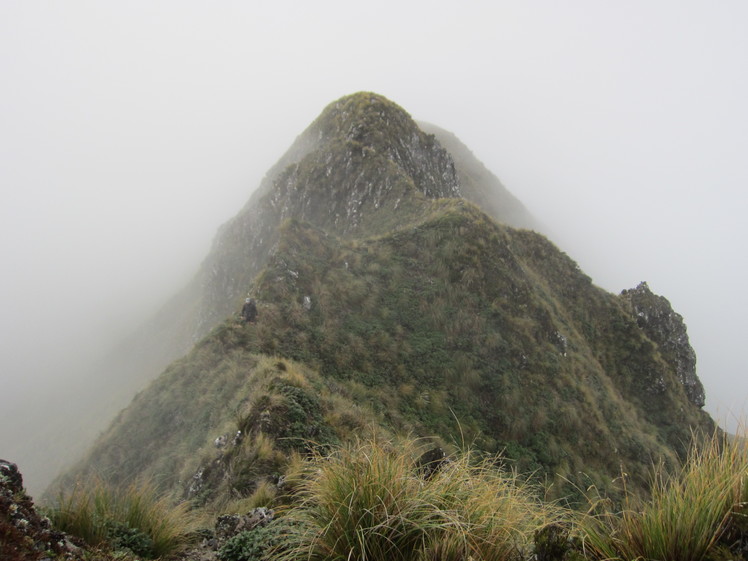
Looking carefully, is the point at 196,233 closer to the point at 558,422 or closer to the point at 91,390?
the point at 91,390

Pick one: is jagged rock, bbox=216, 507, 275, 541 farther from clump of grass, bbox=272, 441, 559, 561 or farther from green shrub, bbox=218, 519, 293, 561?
clump of grass, bbox=272, 441, 559, 561

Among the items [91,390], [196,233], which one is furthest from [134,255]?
[91,390]

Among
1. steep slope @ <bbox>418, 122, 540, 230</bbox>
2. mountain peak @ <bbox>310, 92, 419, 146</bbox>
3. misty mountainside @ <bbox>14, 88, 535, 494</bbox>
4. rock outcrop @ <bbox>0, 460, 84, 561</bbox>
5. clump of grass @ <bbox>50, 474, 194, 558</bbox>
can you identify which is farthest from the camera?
steep slope @ <bbox>418, 122, 540, 230</bbox>

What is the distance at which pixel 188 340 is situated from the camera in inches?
1382

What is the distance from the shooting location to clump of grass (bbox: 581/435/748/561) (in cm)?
230

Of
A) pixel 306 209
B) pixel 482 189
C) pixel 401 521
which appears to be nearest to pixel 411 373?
pixel 401 521

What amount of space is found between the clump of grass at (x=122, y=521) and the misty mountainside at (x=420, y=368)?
4.97 ft

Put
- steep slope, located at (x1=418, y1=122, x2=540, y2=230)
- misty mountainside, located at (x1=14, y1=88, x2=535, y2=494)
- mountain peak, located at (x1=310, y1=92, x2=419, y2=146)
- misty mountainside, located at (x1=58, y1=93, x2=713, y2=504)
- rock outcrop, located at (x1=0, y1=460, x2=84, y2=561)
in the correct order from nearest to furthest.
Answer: rock outcrop, located at (x1=0, y1=460, x2=84, y2=561) → misty mountainside, located at (x1=58, y1=93, x2=713, y2=504) → misty mountainside, located at (x1=14, y1=88, x2=535, y2=494) → mountain peak, located at (x1=310, y1=92, x2=419, y2=146) → steep slope, located at (x1=418, y1=122, x2=540, y2=230)

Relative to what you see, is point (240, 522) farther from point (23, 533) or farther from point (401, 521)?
point (401, 521)

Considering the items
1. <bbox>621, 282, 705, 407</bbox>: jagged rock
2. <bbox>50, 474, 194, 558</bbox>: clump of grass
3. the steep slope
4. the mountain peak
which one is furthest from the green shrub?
the steep slope

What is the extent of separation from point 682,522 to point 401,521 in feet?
5.84

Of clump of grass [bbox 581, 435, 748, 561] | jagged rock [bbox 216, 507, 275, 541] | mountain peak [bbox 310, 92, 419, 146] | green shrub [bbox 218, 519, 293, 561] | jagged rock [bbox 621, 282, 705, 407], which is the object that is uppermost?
mountain peak [bbox 310, 92, 419, 146]

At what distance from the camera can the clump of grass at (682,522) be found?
2.30 m

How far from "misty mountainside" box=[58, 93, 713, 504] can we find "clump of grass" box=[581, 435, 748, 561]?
11.6 feet
